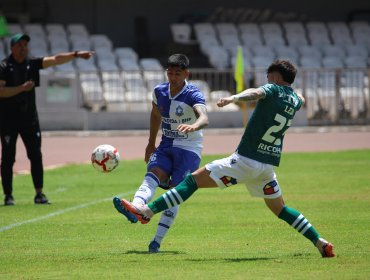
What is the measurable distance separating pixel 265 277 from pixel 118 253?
224cm

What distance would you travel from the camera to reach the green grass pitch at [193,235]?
9.69 metres

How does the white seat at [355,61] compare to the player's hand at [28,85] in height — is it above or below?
below

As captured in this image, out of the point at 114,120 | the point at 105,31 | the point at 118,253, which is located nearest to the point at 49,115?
the point at 114,120

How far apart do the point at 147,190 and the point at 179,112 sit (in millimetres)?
943

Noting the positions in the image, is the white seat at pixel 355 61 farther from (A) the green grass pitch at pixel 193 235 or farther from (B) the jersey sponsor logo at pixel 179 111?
(B) the jersey sponsor logo at pixel 179 111

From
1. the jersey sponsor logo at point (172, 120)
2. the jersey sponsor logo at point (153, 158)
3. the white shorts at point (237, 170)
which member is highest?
the jersey sponsor logo at point (172, 120)

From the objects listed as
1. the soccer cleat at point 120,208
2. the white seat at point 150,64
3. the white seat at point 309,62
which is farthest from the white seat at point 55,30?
the soccer cleat at point 120,208

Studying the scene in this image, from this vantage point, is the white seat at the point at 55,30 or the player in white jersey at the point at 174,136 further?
the white seat at the point at 55,30

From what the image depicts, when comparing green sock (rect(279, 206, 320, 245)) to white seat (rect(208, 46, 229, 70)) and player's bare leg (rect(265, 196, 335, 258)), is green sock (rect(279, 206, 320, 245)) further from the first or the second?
white seat (rect(208, 46, 229, 70))

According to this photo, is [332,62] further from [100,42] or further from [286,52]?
[100,42]

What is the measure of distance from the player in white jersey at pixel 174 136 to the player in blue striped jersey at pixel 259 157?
0.73 m

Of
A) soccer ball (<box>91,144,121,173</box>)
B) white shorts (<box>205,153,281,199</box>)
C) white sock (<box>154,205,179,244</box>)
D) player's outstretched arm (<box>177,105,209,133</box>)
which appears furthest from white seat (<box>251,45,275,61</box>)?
white shorts (<box>205,153,281,199</box>)

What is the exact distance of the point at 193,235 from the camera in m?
12.6

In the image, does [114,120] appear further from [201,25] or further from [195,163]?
[195,163]
